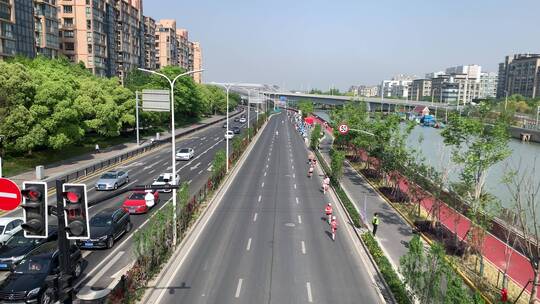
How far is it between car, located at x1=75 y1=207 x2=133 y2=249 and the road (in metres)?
4.54

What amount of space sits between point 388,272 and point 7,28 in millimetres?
72534

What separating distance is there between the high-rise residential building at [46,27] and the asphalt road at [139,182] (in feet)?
108

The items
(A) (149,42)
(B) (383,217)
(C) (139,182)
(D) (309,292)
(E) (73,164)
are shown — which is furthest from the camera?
(A) (149,42)

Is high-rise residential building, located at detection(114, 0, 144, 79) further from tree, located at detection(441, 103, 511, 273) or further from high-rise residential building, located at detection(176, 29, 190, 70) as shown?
tree, located at detection(441, 103, 511, 273)

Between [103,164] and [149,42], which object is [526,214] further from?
[149,42]

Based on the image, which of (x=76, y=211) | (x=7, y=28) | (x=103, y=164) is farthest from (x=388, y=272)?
(x=7, y=28)

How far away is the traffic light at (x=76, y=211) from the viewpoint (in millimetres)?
7773

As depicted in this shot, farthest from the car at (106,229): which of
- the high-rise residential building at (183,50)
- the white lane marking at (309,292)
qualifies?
the high-rise residential building at (183,50)

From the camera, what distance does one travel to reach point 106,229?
22.4 metres

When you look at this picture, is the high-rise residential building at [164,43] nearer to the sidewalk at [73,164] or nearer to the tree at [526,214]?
the sidewalk at [73,164]

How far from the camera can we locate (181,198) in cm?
2302

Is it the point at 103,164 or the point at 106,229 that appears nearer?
the point at 106,229

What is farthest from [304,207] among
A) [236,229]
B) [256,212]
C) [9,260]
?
[9,260]

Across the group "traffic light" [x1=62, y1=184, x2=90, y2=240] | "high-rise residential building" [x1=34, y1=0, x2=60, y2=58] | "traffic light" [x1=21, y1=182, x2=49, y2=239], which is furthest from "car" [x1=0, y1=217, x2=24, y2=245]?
"high-rise residential building" [x1=34, y1=0, x2=60, y2=58]
